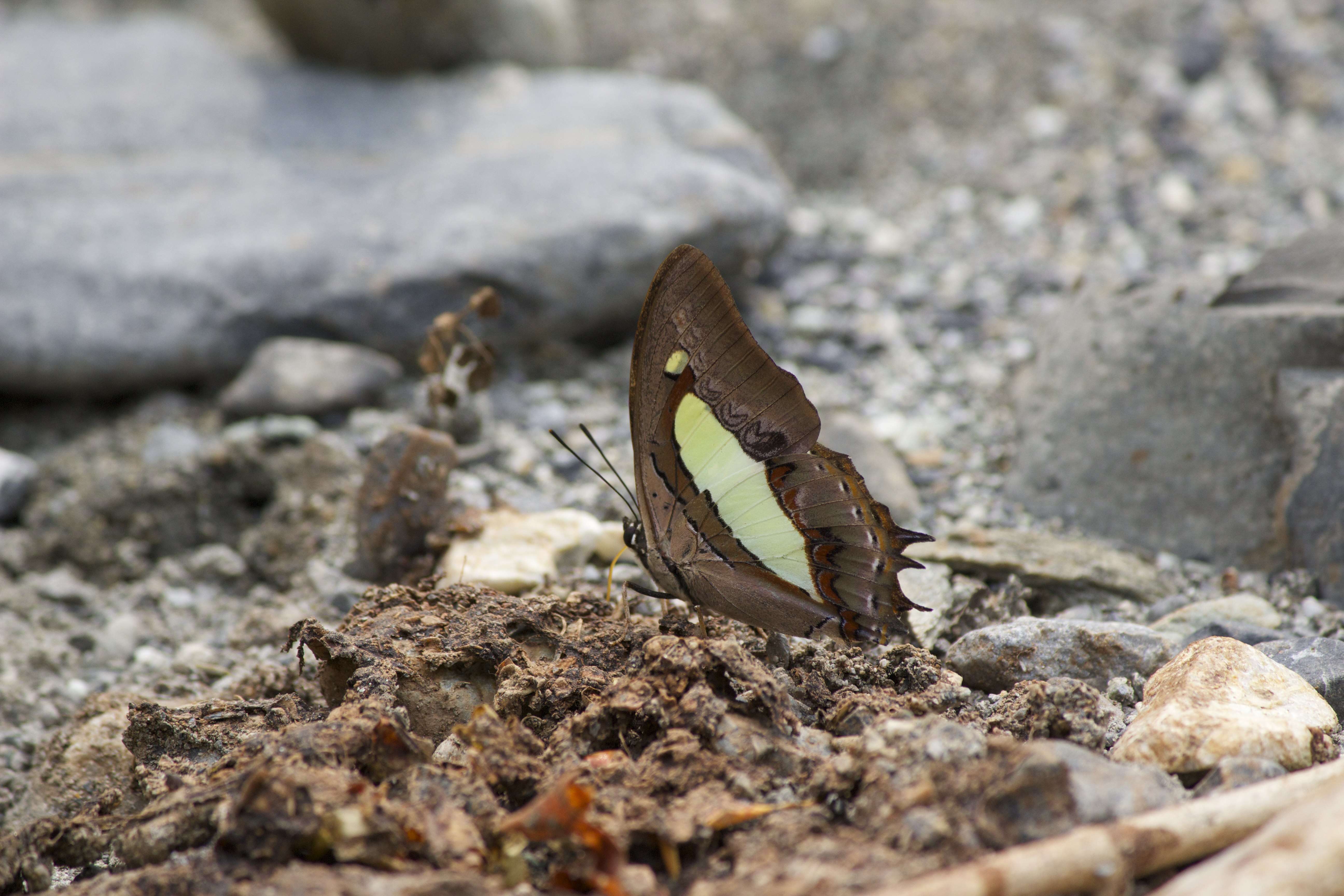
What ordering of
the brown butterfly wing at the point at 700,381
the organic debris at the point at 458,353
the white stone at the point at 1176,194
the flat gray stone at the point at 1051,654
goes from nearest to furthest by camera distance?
the brown butterfly wing at the point at 700,381 → the flat gray stone at the point at 1051,654 → the organic debris at the point at 458,353 → the white stone at the point at 1176,194

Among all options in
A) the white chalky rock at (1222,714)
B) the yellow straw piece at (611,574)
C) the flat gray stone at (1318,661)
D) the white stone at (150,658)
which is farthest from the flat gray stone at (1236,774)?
the white stone at (150,658)

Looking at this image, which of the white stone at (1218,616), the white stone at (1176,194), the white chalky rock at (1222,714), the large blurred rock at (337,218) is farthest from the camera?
the white stone at (1176,194)

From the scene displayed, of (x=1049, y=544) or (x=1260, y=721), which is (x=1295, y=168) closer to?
(x=1049, y=544)

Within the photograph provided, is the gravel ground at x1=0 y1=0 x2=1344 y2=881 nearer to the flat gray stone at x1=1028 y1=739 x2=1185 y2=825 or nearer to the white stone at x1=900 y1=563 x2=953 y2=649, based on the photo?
the white stone at x1=900 y1=563 x2=953 y2=649

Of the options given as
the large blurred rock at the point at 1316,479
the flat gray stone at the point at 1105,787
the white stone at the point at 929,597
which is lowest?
the white stone at the point at 929,597

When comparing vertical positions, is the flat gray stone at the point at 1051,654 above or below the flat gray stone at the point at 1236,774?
below

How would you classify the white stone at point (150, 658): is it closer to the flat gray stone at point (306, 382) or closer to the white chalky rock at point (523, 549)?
the white chalky rock at point (523, 549)

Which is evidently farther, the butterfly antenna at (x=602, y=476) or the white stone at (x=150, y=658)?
the white stone at (x=150, y=658)

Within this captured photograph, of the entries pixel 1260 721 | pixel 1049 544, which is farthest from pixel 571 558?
pixel 1260 721

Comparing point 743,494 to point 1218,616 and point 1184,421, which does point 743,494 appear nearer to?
point 1218,616
